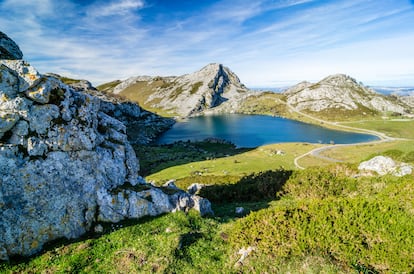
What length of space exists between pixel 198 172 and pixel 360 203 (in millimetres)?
39336

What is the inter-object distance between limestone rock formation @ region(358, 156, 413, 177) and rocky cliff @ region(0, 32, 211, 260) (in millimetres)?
21815

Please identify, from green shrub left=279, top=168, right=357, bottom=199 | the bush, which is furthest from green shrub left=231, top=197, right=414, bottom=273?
the bush

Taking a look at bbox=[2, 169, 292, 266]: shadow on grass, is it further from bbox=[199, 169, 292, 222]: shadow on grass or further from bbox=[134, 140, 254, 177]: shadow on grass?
bbox=[134, 140, 254, 177]: shadow on grass

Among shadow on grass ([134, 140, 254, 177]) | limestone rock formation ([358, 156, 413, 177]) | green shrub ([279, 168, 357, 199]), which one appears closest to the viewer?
green shrub ([279, 168, 357, 199])

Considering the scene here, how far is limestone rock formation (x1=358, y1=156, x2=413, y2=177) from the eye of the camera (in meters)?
25.4

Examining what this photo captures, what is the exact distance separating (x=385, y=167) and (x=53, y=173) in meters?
33.5

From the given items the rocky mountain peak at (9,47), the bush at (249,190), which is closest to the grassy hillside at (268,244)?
the bush at (249,190)

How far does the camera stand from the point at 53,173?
14.3m

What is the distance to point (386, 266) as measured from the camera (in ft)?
32.9

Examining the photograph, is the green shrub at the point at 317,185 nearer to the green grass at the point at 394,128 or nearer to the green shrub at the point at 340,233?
the green shrub at the point at 340,233

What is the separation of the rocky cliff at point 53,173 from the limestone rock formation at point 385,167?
859 inches

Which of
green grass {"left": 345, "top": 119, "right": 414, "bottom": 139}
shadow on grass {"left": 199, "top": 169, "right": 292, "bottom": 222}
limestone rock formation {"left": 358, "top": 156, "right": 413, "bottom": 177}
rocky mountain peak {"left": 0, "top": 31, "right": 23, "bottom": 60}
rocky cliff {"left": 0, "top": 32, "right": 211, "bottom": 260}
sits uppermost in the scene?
rocky mountain peak {"left": 0, "top": 31, "right": 23, "bottom": 60}

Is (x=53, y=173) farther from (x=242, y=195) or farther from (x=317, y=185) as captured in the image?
(x=317, y=185)

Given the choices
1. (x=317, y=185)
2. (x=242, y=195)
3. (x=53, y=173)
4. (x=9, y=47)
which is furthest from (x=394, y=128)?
(x=9, y=47)
